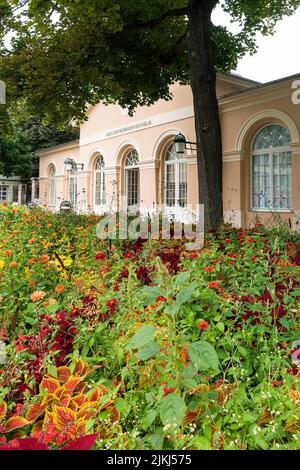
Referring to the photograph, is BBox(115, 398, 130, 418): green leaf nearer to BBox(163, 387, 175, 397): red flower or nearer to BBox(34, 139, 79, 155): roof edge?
BBox(163, 387, 175, 397): red flower

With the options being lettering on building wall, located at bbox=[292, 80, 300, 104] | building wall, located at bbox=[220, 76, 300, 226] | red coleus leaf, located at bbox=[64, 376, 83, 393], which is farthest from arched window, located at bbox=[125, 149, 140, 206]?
red coleus leaf, located at bbox=[64, 376, 83, 393]

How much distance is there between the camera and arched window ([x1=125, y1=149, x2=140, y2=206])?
19359 mm

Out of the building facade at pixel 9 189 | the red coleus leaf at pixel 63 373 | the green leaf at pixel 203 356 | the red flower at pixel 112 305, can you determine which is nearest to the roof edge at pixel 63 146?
the building facade at pixel 9 189

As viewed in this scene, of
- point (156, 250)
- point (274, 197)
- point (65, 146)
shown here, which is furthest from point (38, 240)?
point (65, 146)

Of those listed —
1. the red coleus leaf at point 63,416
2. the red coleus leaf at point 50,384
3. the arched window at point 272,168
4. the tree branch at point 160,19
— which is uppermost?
the tree branch at point 160,19

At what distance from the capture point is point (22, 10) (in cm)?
955

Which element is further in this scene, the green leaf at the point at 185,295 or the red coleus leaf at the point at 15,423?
the green leaf at the point at 185,295

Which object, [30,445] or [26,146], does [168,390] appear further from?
[26,146]

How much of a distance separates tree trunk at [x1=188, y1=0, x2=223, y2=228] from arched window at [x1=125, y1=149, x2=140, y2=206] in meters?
10.5

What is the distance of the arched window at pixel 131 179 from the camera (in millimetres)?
19359

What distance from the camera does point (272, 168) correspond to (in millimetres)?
12766

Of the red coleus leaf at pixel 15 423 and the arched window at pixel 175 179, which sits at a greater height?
the arched window at pixel 175 179

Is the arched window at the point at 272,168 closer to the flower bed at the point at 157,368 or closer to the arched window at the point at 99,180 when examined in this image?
the arched window at the point at 99,180

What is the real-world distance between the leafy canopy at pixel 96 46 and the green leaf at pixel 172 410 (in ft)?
26.1
